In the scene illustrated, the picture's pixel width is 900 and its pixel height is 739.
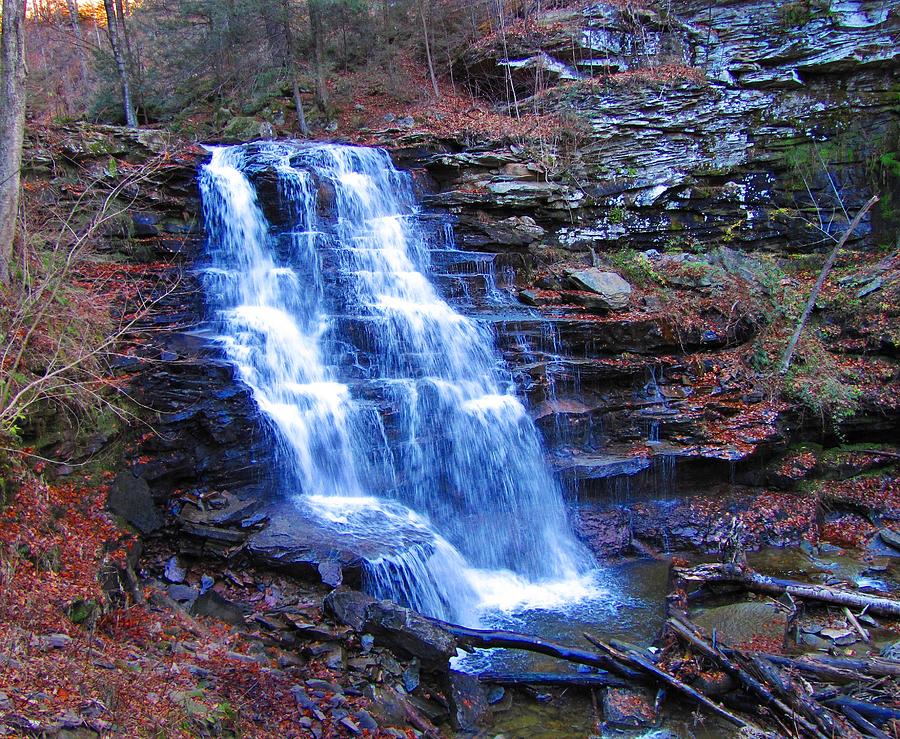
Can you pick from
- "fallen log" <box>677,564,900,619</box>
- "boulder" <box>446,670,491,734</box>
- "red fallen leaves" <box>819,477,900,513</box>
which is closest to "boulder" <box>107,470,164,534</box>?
"boulder" <box>446,670,491,734</box>

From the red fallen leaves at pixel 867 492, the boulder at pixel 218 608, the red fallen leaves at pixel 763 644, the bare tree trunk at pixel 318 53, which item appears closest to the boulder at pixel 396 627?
A: the boulder at pixel 218 608

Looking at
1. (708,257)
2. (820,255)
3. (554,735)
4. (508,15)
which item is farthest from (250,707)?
(508,15)

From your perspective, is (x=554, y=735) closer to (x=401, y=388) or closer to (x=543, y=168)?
(x=401, y=388)

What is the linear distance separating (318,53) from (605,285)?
11921 mm

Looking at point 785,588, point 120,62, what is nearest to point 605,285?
point 785,588

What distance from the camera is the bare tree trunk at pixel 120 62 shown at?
17.0 m

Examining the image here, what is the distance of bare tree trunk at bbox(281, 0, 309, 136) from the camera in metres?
18.2

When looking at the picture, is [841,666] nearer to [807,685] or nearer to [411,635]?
[807,685]

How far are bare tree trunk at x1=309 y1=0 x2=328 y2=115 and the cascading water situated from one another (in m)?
7.48

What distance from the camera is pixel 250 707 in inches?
199

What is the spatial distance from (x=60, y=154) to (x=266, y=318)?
17.2 feet

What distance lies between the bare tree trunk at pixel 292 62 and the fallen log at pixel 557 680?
626 inches

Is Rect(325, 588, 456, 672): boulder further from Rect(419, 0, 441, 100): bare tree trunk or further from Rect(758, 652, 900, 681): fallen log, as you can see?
Rect(419, 0, 441, 100): bare tree trunk

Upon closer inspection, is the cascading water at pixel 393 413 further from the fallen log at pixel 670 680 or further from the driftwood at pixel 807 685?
the driftwood at pixel 807 685
